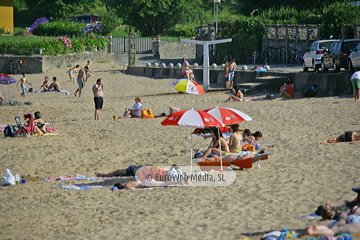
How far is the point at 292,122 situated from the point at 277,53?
58.2 feet

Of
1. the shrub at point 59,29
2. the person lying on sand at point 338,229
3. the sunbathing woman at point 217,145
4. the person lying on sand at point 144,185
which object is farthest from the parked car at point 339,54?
the shrub at point 59,29

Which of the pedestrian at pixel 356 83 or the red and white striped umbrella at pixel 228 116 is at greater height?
the pedestrian at pixel 356 83

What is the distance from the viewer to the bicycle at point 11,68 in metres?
35.9

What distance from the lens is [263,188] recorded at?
954 cm

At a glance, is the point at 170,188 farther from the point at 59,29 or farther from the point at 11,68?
the point at 59,29

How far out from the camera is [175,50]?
44.8 metres

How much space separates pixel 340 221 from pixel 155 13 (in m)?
41.0

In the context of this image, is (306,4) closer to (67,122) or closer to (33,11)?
(33,11)

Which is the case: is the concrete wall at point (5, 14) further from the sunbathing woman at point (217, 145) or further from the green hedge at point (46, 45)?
the sunbathing woman at point (217, 145)

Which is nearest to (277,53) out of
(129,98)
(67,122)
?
(129,98)

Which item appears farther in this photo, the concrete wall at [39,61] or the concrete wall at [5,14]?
the concrete wall at [5,14]

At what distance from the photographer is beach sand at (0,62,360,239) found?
7980mm

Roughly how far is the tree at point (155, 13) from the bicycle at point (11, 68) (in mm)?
12772

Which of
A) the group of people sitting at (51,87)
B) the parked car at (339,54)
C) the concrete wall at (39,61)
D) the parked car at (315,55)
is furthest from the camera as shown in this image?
the concrete wall at (39,61)
